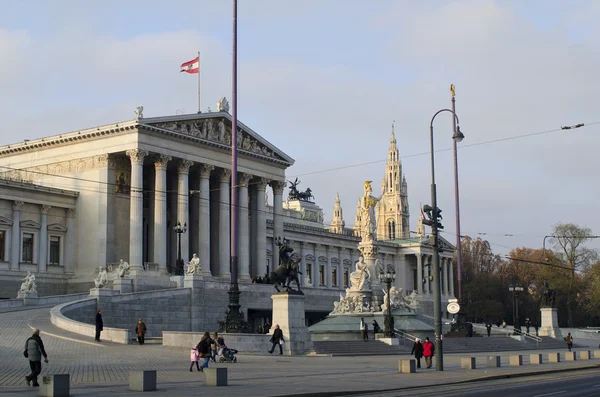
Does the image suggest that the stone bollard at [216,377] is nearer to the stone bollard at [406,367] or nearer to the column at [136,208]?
the stone bollard at [406,367]

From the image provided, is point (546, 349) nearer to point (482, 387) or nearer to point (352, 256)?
point (482, 387)

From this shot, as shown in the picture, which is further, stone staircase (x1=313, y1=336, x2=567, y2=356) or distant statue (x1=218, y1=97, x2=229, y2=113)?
distant statue (x1=218, y1=97, x2=229, y2=113)

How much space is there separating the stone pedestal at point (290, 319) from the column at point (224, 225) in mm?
36964

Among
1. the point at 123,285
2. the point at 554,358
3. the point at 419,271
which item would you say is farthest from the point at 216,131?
the point at 419,271

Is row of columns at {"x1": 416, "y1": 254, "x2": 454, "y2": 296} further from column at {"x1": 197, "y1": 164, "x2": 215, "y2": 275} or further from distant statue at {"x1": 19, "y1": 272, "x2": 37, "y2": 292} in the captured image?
distant statue at {"x1": 19, "y1": 272, "x2": 37, "y2": 292}

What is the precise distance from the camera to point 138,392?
73.8 ft

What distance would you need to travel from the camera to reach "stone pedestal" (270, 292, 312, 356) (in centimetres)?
4126

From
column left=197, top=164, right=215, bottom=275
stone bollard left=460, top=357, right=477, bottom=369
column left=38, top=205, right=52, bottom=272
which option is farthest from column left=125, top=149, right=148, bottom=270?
stone bollard left=460, top=357, right=477, bottom=369

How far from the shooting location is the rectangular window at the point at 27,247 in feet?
231

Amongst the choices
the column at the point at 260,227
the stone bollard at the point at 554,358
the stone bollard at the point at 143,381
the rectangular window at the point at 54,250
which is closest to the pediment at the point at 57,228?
the rectangular window at the point at 54,250

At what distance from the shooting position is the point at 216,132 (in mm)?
78812

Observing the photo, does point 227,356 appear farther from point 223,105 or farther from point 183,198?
point 223,105

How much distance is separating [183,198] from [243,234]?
8.46m

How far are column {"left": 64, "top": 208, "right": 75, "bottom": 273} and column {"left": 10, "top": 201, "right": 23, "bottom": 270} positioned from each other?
A: 4.41 metres
